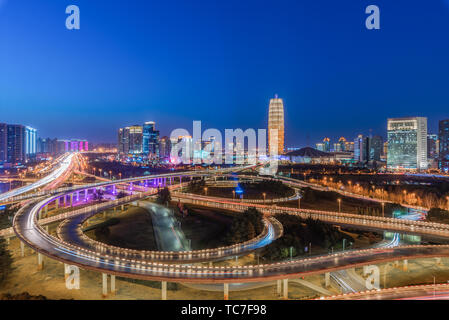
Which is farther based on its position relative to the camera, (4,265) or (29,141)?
(29,141)

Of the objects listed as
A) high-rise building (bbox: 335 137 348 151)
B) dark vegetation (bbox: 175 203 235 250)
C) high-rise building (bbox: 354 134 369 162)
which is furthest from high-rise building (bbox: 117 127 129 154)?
dark vegetation (bbox: 175 203 235 250)

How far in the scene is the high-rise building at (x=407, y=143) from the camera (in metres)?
89.3

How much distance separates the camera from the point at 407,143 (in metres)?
92.2

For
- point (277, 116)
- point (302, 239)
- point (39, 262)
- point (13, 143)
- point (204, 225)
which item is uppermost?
point (277, 116)

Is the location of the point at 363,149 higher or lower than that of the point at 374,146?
lower

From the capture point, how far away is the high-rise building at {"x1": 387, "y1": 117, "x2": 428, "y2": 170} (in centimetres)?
8931

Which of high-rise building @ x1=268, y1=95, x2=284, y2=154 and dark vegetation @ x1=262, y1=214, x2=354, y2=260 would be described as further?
high-rise building @ x1=268, y1=95, x2=284, y2=154

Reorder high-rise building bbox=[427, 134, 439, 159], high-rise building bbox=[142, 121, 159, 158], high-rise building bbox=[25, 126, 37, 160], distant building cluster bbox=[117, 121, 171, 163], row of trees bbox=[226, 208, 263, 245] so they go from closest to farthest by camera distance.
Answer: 1. row of trees bbox=[226, 208, 263, 245]
2. high-rise building bbox=[25, 126, 37, 160]
3. high-rise building bbox=[427, 134, 439, 159]
4. high-rise building bbox=[142, 121, 159, 158]
5. distant building cluster bbox=[117, 121, 171, 163]

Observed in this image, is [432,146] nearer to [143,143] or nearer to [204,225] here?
[204,225]

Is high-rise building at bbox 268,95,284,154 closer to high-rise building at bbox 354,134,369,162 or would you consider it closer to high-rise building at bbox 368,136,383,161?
high-rise building at bbox 354,134,369,162

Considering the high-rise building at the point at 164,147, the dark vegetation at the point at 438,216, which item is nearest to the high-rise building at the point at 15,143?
the high-rise building at the point at 164,147

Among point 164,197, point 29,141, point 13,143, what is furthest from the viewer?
point 29,141

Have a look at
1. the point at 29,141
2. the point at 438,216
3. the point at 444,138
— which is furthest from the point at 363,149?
the point at 29,141

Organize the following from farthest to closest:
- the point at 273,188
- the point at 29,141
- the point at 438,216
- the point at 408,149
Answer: the point at 29,141
the point at 408,149
the point at 273,188
the point at 438,216
